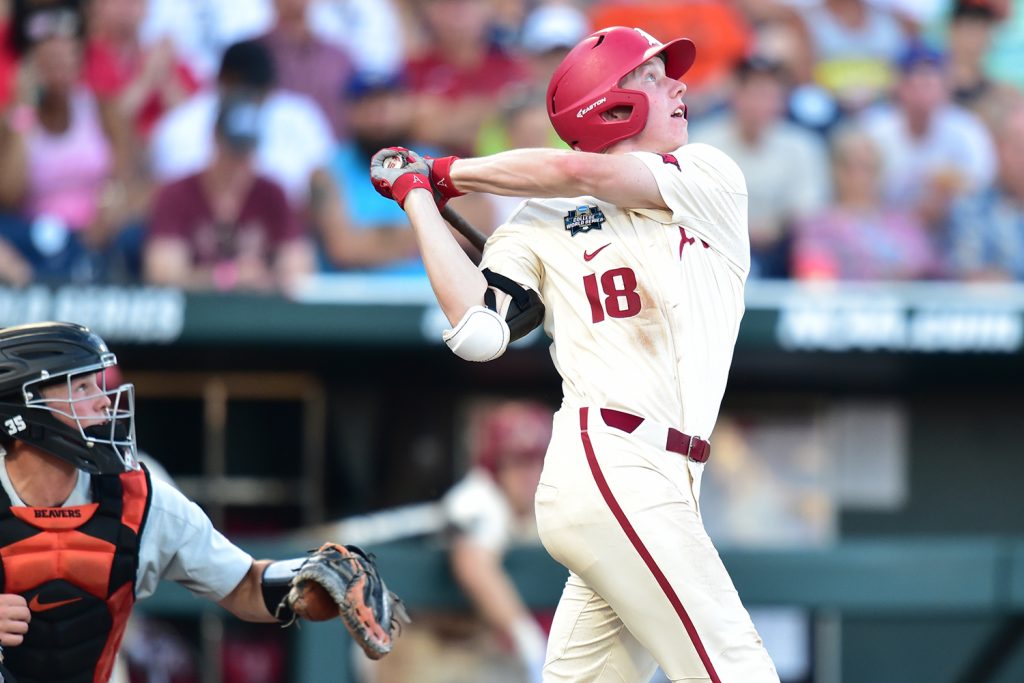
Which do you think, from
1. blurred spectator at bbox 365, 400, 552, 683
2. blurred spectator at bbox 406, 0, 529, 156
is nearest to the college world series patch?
blurred spectator at bbox 365, 400, 552, 683

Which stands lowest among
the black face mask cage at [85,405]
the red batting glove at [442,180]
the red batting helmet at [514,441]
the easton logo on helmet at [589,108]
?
the red batting helmet at [514,441]

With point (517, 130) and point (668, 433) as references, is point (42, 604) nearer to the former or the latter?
point (668, 433)

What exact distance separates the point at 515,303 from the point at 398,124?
4536 mm

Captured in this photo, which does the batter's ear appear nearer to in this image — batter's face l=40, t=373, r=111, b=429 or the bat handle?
the bat handle

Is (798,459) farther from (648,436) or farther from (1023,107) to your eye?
(648,436)

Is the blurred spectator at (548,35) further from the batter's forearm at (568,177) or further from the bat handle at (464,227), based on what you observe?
the batter's forearm at (568,177)

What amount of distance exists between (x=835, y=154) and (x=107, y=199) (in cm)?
364

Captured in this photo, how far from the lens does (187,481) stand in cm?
757

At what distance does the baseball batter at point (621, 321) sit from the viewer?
2.81m

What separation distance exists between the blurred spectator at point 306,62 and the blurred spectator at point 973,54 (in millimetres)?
3265

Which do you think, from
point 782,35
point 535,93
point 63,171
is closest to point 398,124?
point 535,93

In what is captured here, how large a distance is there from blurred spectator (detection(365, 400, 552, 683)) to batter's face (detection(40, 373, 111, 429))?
236 cm

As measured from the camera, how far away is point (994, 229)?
24.5ft

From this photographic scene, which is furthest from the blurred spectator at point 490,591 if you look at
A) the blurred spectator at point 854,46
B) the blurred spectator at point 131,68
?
the blurred spectator at point 854,46
